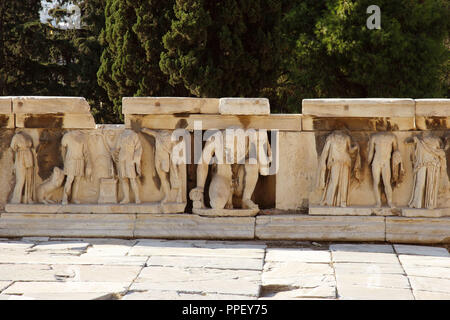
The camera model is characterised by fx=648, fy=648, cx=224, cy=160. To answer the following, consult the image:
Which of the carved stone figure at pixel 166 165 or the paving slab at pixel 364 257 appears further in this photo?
the carved stone figure at pixel 166 165

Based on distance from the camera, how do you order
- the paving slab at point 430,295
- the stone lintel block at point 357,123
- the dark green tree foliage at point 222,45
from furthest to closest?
the dark green tree foliage at point 222,45 < the stone lintel block at point 357,123 < the paving slab at point 430,295

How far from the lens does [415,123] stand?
6.98 metres

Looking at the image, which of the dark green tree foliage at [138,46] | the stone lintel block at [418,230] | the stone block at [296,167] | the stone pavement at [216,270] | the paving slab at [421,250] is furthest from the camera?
the dark green tree foliage at [138,46]

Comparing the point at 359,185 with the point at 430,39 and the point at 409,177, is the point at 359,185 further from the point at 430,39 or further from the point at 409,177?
the point at 430,39

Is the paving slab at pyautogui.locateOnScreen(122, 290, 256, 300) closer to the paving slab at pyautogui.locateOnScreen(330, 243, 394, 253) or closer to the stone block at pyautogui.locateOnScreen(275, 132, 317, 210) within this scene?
the paving slab at pyautogui.locateOnScreen(330, 243, 394, 253)

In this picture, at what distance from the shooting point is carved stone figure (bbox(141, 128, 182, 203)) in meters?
7.04

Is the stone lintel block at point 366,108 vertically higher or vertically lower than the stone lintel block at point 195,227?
higher

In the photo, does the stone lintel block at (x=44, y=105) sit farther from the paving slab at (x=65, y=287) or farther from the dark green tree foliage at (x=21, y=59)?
the dark green tree foliage at (x=21, y=59)

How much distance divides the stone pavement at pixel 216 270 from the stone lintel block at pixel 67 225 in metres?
0.12

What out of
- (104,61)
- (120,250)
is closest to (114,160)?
(120,250)

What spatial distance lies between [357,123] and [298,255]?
5.62 feet

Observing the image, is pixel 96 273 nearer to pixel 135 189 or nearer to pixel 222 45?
pixel 135 189

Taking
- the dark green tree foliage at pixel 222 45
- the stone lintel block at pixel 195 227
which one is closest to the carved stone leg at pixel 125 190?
the stone lintel block at pixel 195 227

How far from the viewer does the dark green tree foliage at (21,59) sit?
2023cm
